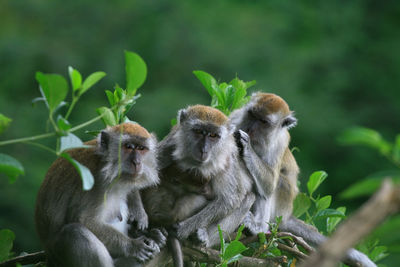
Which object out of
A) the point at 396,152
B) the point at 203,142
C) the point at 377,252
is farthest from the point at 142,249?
the point at 396,152

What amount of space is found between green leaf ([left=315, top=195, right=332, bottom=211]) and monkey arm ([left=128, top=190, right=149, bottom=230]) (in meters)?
1.66

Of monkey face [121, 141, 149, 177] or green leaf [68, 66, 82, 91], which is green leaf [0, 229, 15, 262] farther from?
green leaf [68, 66, 82, 91]

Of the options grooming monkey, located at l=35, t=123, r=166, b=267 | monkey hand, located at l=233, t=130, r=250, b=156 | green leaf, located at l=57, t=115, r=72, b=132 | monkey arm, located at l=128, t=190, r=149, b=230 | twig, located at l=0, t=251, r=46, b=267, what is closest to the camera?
green leaf, located at l=57, t=115, r=72, b=132

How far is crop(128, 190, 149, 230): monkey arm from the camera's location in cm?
508

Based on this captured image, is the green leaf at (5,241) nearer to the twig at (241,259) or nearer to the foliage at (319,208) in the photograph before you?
the twig at (241,259)

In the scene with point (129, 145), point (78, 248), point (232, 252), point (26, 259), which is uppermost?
point (129, 145)

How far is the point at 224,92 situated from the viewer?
5832mm

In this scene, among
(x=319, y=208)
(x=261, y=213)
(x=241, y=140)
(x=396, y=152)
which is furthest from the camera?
(x=261, y=213)

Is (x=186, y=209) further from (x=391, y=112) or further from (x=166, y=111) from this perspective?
(x=391, y=112)

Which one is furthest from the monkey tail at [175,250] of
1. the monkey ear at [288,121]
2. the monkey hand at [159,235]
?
the monkey ear at [288,121]

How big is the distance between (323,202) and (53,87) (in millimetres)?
3289

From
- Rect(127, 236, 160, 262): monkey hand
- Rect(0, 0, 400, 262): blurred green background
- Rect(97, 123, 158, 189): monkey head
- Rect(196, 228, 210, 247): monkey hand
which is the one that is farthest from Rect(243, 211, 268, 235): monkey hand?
Rect(0, 0, 400, 262): blurred green background

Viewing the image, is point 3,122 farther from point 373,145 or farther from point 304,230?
point 304,230

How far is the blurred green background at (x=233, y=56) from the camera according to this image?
17531 millimetres
